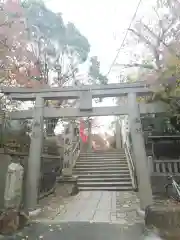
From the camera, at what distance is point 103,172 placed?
15656 millimetres

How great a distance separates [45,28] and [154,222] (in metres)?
15.3

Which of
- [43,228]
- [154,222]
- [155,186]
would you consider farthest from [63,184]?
[154,222]

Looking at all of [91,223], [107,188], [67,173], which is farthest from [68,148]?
[91,223]

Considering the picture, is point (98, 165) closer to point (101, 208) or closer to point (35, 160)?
point (101, 208)

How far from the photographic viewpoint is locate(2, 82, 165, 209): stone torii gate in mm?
8984

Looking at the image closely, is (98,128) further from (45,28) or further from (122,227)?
(122,227)

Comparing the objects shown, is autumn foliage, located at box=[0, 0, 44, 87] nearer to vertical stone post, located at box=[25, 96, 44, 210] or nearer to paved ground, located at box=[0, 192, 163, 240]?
vertical stone post, located at box=[25, 96, 44, 210]

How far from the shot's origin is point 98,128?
30.8 m

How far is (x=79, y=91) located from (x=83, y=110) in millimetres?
817

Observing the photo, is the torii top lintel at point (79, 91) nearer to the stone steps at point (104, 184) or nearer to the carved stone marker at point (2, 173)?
the carved stone marker at point (2, 173)

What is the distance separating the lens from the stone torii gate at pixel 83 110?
8.98 meters

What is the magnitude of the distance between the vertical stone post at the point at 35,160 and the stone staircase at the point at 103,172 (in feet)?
16.2

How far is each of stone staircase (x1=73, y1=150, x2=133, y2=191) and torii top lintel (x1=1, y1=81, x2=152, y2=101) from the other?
20.3 feet

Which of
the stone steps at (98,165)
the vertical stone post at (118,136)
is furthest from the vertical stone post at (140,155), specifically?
the vertical stone post at (118,136)
